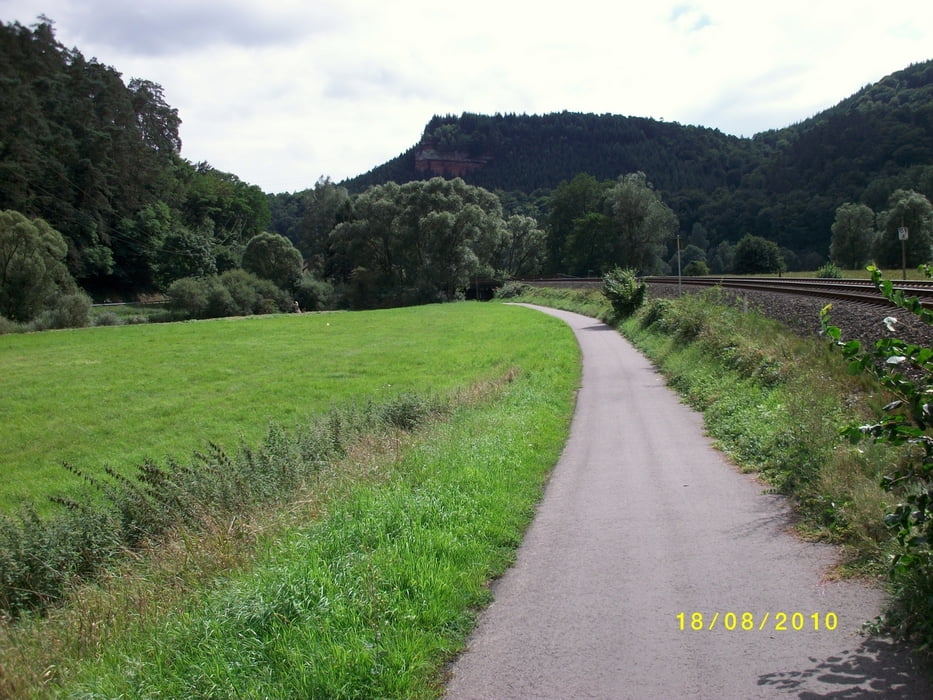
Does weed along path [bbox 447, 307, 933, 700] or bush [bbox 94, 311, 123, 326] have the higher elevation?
bush [bbox 94, 311, 123, 326]

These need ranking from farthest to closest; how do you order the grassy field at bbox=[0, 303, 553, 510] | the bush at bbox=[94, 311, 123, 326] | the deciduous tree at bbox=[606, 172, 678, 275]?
the deciduous tree at bbox=[606, 172, 678, 275], the bush at bbox=[94, 311, 123, 326], the grassy field at bbox=[0, 303, 553, 510]

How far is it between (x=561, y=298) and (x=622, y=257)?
2948 centimetres

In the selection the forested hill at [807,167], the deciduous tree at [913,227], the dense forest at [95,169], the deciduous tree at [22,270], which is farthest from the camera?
the forested hill at [807,167]

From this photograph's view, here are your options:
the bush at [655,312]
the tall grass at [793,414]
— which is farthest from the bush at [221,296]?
the tall grass at [793,414]

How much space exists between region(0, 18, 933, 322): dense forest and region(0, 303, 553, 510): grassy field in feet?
73.0

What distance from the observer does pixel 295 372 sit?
89.7 ft

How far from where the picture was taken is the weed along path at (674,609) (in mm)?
A: 3779

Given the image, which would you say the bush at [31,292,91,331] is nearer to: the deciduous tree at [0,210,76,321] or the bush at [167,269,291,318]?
the deciduous tree at [0,210,76,321]

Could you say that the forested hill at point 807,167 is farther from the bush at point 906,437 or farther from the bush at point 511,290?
the bush at point 906,437
